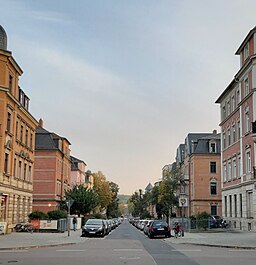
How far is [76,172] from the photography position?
92000 millimetres

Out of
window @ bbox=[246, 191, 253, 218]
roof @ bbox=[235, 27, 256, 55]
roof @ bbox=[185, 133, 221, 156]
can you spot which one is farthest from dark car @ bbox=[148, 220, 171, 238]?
roof @ bbox=[185, 133, 221, 156]

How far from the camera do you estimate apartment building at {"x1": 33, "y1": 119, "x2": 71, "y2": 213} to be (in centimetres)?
6034

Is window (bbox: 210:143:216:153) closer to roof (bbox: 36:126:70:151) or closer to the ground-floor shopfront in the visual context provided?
the ground-floor shopfront

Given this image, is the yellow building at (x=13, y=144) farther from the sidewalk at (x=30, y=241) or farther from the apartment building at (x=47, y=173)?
the apartment building at (x=47, y=173)

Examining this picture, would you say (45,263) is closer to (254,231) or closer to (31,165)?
(254,231)

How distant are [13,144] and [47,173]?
846 inches

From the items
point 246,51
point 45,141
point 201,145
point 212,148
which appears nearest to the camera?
point 246,51

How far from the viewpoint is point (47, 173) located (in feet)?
201

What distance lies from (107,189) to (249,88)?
6515 centimetres

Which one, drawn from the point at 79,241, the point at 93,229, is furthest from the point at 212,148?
the point at 79,241

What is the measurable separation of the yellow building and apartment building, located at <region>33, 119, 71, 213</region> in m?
11.8

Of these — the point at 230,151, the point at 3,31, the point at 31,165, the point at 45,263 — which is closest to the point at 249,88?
the point at 230,151

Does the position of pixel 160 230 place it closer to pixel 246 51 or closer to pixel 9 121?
pixel 9 121

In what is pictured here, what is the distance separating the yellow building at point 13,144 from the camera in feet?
121
